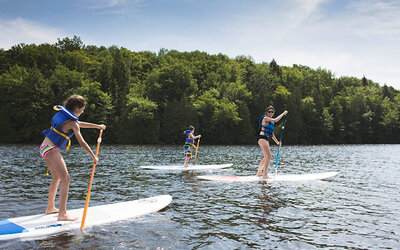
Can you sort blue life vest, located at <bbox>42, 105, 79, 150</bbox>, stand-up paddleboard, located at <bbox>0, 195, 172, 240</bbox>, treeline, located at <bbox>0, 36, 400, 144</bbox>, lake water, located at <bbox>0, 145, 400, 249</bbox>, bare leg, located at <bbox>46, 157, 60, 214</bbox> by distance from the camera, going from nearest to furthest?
1. lake water, located at <bbox>0, 145, 400, 249</bbox>
2. stand-up paddleboard, located at <bbox>0, 195, 172, 240</bbox>
3. blue life vest, located at <bbox>42, 105, 79, 150</bbox>
4. bare leg, located at <bbox>46, 157, 60, 214</bbox>
5. treeline, located at <bbox>0, 36, 400, 144</bbox>

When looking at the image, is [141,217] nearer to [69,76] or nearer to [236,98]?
[69,76]

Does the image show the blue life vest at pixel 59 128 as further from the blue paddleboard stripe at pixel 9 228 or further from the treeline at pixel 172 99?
the treeline at pixel 172 99

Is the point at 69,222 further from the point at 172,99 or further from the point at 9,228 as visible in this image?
the point at 172,99

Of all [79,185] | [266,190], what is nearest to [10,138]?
[79,185]

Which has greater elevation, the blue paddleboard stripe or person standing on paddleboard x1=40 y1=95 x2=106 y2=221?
person standing on paddleboard x1=40 y1=95 x2=106 y2=221

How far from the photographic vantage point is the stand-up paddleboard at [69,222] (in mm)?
6441

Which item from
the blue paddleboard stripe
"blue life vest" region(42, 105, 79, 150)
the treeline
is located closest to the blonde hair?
"blue life vest" region(42, 105, 79, 150)

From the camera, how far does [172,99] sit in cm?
8219

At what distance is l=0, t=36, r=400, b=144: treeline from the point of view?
70938mm

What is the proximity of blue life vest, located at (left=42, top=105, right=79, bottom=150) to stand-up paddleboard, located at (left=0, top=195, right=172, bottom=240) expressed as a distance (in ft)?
5.47

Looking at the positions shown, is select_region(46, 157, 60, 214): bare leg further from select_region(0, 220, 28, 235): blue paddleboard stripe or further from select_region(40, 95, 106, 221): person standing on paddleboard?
select_region(0, 220, 28, 235): blue paddleboard stripe

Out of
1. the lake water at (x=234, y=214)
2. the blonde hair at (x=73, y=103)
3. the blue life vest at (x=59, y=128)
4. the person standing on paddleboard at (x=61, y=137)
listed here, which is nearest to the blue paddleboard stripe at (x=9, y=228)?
the lake water at (x=234, y=214)

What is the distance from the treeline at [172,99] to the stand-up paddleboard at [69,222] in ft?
207

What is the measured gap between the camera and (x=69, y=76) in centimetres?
7612
